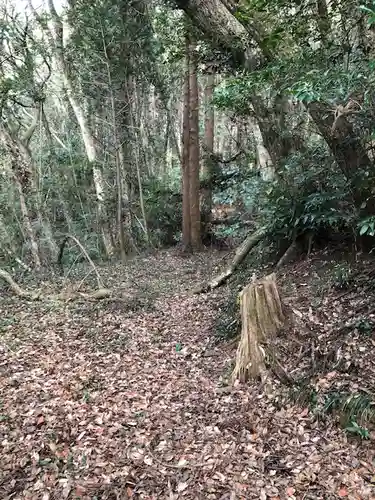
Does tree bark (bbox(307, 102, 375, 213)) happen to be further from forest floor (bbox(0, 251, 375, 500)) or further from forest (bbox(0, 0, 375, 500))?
forest floor (bbox(0, 251, 375, 500))

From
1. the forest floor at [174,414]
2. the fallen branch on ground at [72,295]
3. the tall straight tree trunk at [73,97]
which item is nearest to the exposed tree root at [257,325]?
the forest floor at [174,414]

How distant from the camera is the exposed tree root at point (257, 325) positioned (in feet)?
16.9

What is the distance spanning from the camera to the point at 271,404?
4613 mm

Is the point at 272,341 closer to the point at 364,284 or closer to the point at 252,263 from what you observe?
the point at 364,284

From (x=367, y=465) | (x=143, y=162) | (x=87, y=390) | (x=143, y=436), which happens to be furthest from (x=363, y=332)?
(x=143, y=162)

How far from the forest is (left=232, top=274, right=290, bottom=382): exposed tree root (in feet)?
0.06

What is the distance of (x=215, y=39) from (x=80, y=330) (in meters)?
5.25

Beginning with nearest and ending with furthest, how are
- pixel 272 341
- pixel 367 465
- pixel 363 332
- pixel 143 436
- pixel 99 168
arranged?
pixel 367 465 < pixel 143 436 < pixel 363 332 < pixel 272 341 < pixel 99 168

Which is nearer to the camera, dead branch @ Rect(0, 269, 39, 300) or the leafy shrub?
dead branch @ Rect(0, 269, 39, 300)

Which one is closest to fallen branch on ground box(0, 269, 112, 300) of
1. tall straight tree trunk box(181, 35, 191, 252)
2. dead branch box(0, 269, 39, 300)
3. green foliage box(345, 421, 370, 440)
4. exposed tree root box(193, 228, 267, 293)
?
dead branch box(0, 269, 39, 300)

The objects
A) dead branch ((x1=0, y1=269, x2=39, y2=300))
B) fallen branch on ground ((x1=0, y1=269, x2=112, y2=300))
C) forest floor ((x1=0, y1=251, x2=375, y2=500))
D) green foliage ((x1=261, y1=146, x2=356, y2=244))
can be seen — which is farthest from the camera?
dead branch ((x1=0, y1=269, x2=39, y2=300))

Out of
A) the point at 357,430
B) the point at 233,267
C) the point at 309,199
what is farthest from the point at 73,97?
the point at 357,430

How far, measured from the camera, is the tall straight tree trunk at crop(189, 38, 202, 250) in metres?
12.2

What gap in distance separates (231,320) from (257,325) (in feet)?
3.38
